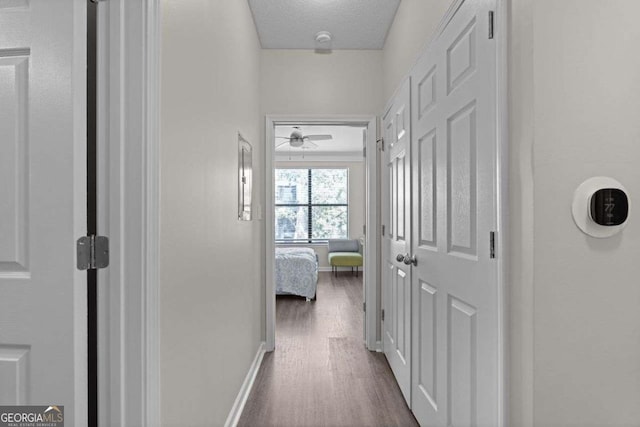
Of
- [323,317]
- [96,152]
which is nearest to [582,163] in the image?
[96,152]

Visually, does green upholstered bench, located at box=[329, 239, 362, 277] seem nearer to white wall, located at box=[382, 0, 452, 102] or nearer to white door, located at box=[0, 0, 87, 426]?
white wall, located at box=[382, 0, 452, 102]

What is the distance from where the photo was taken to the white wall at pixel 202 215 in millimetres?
1310

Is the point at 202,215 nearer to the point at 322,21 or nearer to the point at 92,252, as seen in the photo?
the point at 92,252

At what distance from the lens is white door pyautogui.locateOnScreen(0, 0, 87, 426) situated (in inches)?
40.4

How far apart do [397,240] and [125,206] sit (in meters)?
2.01

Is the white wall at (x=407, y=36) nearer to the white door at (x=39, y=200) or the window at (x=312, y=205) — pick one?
the white door at (x=39, y=200)

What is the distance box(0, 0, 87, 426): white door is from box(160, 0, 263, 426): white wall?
0.27m

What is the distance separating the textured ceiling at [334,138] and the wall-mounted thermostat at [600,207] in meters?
4.68

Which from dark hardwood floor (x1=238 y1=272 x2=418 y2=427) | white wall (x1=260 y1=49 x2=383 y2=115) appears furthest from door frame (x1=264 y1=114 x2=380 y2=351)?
dark hardwood floor (x1=238 y1=272 x2=418 y2=427)

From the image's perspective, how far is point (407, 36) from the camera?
2.53m

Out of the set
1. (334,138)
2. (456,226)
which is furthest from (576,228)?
(334,138)

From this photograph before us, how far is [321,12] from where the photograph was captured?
9.52 ft

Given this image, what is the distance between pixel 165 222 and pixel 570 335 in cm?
128

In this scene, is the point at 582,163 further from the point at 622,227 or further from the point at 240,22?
the point at 240,22
